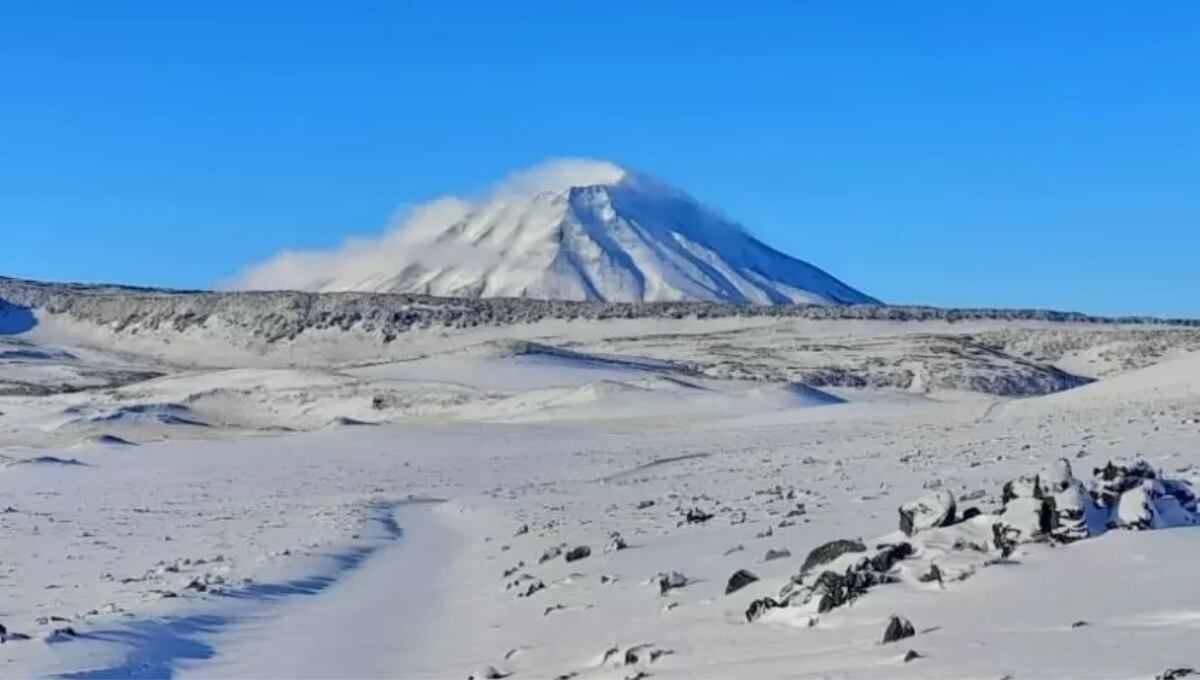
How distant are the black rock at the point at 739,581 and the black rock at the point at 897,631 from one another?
3149mm

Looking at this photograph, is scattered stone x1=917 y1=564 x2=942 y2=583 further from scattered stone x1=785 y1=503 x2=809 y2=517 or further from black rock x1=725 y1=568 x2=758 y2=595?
scattered stone x1=785 y1=503 x2=809 y2=517

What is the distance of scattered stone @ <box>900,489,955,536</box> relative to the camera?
11.6m

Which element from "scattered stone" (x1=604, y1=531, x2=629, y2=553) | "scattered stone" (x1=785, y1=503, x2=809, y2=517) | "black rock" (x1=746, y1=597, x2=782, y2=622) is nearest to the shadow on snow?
"scattered stone" (x1=604, y1=531, x2=629, y2=553)

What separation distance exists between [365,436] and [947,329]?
3618 inches

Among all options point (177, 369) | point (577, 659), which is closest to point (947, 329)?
point (177, 369)

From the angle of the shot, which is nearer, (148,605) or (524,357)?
(148,605)

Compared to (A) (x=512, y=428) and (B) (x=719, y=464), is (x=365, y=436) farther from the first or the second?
(B) (x=719, y=464)

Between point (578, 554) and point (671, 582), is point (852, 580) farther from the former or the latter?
point (578, 554)

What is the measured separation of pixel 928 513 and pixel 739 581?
163cm

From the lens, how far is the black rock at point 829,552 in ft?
38.2

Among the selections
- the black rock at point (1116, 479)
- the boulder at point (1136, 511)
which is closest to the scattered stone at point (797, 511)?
the black rock at point (1116, 479)

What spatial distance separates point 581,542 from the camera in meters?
18.8

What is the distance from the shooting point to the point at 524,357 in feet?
314

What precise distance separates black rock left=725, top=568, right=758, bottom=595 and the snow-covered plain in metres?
0.12
